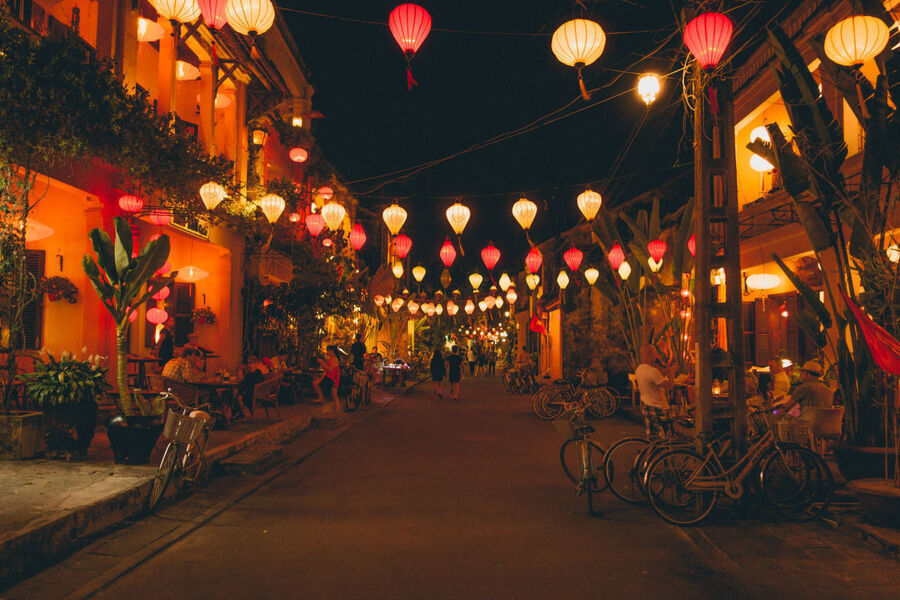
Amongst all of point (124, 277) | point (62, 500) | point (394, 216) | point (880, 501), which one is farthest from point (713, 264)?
point (394, 216)

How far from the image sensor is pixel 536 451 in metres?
11.8

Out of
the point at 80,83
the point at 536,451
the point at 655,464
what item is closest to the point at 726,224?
the point at 655,464

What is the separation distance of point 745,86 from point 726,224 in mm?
10625

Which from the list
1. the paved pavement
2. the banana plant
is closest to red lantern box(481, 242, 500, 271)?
the paved pavement

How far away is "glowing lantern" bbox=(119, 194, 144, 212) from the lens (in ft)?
40.1

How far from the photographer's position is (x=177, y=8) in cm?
864

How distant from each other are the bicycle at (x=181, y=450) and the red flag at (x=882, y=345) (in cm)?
717

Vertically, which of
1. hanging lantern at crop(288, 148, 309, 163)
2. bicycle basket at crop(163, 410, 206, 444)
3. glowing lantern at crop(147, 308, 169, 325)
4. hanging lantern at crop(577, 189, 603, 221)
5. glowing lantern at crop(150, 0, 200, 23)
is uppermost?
hanging lantern at crop(288, 148, 309, 163)

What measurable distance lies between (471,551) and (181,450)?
377cm

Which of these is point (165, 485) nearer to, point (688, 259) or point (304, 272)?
point (688, 259)

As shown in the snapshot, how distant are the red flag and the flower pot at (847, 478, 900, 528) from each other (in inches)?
44.2

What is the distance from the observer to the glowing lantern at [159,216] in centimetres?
1278

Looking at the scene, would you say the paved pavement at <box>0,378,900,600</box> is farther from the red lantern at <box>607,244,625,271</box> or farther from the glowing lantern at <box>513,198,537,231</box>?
the red lantern at <box>607,244,625,271</box>

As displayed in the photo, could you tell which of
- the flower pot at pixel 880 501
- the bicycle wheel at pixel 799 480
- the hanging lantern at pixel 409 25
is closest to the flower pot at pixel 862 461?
the bicycle wheel at pixel 799 480
